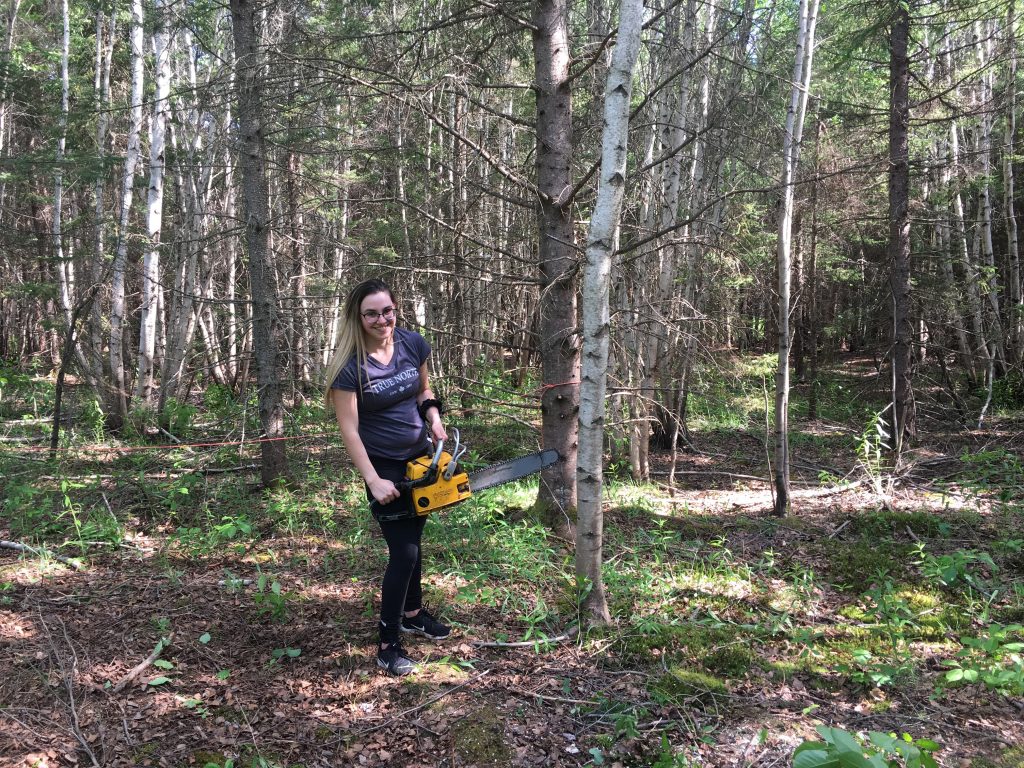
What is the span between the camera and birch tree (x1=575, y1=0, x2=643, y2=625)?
3221mm

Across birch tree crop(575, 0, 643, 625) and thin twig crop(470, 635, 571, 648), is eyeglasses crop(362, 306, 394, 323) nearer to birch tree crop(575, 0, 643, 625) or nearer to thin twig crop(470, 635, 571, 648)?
birch tree crop(575, 0, 643, 625)

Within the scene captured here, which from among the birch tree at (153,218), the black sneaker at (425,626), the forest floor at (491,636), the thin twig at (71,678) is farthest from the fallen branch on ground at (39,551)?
the birch tree at (153,218)

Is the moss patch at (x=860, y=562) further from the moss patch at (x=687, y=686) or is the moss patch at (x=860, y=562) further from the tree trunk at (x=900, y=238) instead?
the tree trunk at (x=900, y=238)

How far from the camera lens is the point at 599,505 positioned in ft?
11.8

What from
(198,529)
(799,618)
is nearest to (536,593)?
(799,618)

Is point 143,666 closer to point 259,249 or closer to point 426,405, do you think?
point 426,405

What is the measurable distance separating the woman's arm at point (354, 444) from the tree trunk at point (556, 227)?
2.04m

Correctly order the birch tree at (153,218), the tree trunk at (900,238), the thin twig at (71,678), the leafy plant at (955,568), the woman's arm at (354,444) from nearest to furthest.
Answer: the thin twig at (71,678), the woman's arm at (354,444), the leafy plant at (955,568), the tree trunk at (900,238), the birch tree at (153,218)

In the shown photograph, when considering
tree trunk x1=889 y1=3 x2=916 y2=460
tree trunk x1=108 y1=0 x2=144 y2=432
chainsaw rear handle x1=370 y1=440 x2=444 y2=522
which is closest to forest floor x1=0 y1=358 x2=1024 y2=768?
chainsaw rear handle x1=370 y1=440 x2=444 y2=522

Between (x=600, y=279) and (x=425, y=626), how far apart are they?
89.6 inches

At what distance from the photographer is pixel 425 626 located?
148 inches

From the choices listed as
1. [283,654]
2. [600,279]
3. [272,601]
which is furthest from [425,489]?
[272,601]

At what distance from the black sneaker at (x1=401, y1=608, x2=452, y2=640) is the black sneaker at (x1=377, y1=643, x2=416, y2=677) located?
0.30m

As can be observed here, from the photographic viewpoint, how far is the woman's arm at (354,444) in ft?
10.4
